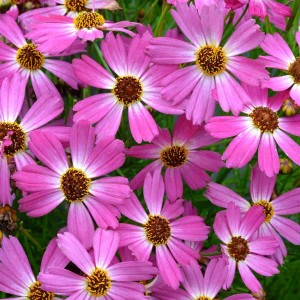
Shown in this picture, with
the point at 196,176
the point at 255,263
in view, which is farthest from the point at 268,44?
the point at 255,263

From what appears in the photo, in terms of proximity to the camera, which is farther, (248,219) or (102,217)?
(248,219)

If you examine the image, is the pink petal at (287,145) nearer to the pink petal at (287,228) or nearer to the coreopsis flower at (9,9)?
the pink petal at (287,228)

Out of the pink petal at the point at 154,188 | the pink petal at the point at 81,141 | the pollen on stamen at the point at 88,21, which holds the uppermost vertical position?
the pollen on stamen at the point at 88,21

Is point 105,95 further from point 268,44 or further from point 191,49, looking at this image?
point 268,44

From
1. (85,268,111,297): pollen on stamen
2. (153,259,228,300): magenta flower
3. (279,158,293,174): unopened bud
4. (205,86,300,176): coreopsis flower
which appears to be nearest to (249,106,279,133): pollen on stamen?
(205,86,300,176): coreopsis flower

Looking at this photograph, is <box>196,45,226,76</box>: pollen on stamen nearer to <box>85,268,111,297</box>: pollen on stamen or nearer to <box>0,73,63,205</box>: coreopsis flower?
<box>0,73,63,205</box>: coreopsis flower

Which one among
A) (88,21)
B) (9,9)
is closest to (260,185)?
(88,21)

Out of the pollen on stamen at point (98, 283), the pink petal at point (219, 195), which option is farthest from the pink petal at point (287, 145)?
the pollen on stamen at point (98, 283)
